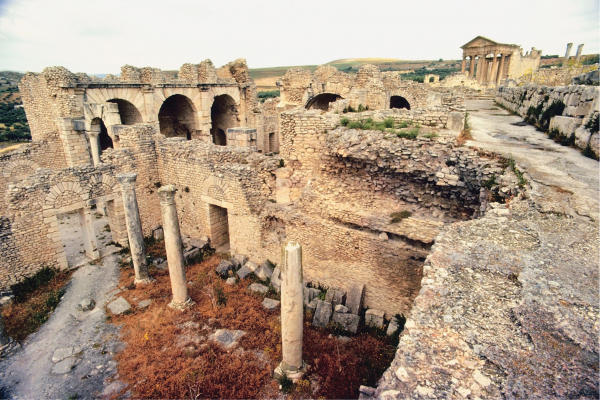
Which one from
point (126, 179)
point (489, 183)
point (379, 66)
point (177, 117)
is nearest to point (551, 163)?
point (489, 183)

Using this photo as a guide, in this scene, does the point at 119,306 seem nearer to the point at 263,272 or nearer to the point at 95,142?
the point at 263,272

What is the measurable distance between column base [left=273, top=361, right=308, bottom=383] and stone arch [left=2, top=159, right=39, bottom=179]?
14.6 m

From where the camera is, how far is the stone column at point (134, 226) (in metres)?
8.83

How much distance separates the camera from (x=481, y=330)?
123 inches

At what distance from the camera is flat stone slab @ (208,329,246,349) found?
274 inches

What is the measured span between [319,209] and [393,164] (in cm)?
220

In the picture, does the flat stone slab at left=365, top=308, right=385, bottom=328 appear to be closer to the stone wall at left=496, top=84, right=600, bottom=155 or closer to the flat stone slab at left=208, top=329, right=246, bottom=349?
the flat stone slab at left=208, top=329, right=246, bottom=349

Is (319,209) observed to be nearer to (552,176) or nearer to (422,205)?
(422,205)

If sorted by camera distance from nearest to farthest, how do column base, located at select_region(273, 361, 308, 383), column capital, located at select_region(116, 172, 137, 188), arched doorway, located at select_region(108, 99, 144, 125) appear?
column base, located at select_region(273, 361, 308, 383)
column capital, located at select_region(116, 172, 137, 188)
arched doorway, located at select_region(108, 99, 144, 125)

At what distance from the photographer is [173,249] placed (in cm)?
809

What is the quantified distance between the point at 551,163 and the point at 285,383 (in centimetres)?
698

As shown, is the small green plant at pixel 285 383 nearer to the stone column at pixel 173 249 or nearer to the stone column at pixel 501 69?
the stone column at pixel 173 249

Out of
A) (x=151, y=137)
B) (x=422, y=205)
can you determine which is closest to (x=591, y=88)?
(x=422, y=205)

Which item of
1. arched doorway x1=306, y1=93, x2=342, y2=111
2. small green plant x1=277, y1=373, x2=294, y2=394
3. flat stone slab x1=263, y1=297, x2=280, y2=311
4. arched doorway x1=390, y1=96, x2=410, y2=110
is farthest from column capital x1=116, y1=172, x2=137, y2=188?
arched doorway x1=390, y1=96, x2=410, y2=110
